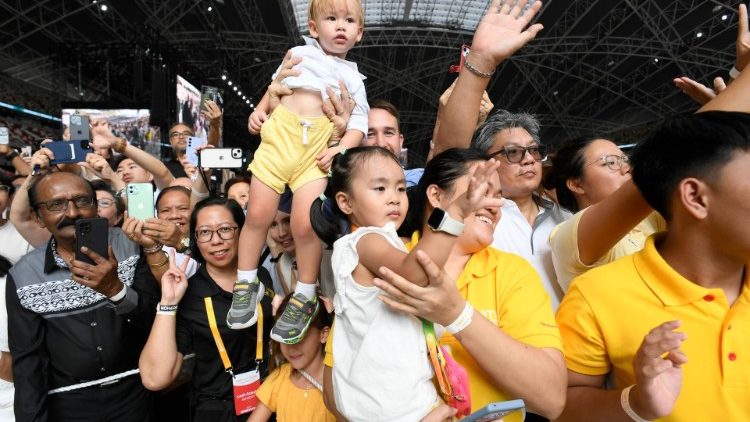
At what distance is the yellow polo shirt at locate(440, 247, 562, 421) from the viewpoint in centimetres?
131

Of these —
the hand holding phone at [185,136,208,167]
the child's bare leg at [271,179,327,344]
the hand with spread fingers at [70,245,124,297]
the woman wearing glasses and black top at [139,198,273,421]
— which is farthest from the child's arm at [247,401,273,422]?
the hand holding phone at [185,136,208,167]

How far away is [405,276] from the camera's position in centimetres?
119

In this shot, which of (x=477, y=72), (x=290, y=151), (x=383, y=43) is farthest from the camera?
(x=383, y=43)

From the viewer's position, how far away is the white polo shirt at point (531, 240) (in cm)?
188

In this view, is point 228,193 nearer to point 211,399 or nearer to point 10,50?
point 211,399

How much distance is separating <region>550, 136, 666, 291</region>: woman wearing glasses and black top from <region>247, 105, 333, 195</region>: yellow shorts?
1.03 meters

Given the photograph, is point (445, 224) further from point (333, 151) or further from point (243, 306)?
point (243, 306)

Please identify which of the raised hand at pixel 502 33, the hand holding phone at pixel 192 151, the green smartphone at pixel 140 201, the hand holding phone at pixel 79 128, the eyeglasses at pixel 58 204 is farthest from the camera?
the hand holding phone at pixel 192 151

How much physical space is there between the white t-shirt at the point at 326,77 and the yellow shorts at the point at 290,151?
0.50 feet

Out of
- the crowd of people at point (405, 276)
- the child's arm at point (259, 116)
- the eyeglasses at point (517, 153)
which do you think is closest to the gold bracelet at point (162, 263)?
the crowd of people at point (405, 276)

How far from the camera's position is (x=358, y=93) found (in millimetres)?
2318

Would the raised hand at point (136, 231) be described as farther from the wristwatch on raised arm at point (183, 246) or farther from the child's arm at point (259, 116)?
the child's arm at point (259, 116)

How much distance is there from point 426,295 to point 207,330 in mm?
1429

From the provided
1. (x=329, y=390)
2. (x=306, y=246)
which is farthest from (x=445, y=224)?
(x=306, y=246)
